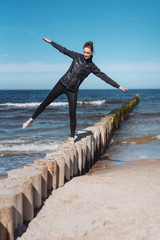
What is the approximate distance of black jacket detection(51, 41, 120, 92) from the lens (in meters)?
4.50

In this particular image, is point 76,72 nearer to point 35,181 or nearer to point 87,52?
point 87,52

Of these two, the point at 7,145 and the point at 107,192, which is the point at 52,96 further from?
the point at 7,145

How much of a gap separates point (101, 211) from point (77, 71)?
2.35 metres

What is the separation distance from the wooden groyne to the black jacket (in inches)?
44.4

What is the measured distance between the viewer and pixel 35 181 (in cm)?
317

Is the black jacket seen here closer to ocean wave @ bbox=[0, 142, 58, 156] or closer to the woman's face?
the woman's face

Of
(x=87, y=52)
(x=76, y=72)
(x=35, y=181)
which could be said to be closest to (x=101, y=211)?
(x=35, y=181)

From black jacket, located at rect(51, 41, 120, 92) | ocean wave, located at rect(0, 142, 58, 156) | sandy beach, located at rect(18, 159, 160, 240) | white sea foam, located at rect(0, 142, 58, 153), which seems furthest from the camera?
white sea foam, located at rect(0, 142, 58, 153)

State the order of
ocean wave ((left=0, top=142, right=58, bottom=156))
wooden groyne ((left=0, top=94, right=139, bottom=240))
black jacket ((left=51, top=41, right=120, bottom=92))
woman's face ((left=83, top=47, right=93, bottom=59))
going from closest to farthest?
wooden groyne ((left=0, top=94, right=139, bottom=240))
woman's face ((left=83, top=47, right=93, bottom=59))
black jacket ((left=51, top=41, right=120, bottom=92))
ocean wave ((left=0, top=142, right=58, bottom=156))

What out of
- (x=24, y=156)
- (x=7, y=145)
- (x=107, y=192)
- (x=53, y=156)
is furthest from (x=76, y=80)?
(x=7, y=145)

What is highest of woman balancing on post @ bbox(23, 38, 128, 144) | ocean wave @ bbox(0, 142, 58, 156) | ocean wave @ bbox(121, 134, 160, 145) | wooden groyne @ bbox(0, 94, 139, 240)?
woman balancing on post @ bbox(23, 38, 128, 144)

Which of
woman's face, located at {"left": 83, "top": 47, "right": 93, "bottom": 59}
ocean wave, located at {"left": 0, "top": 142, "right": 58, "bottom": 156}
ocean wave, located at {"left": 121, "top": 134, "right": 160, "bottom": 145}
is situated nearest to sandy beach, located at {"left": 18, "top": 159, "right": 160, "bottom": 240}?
woman's face, located at {"left": 83, "top": 47, "right": 93, "bottom": 59}

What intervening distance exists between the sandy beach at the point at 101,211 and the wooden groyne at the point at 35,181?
145 mm

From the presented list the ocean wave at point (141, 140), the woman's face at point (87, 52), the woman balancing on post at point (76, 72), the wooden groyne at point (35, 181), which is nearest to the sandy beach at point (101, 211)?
the wooden groyne at point (35, 181)
